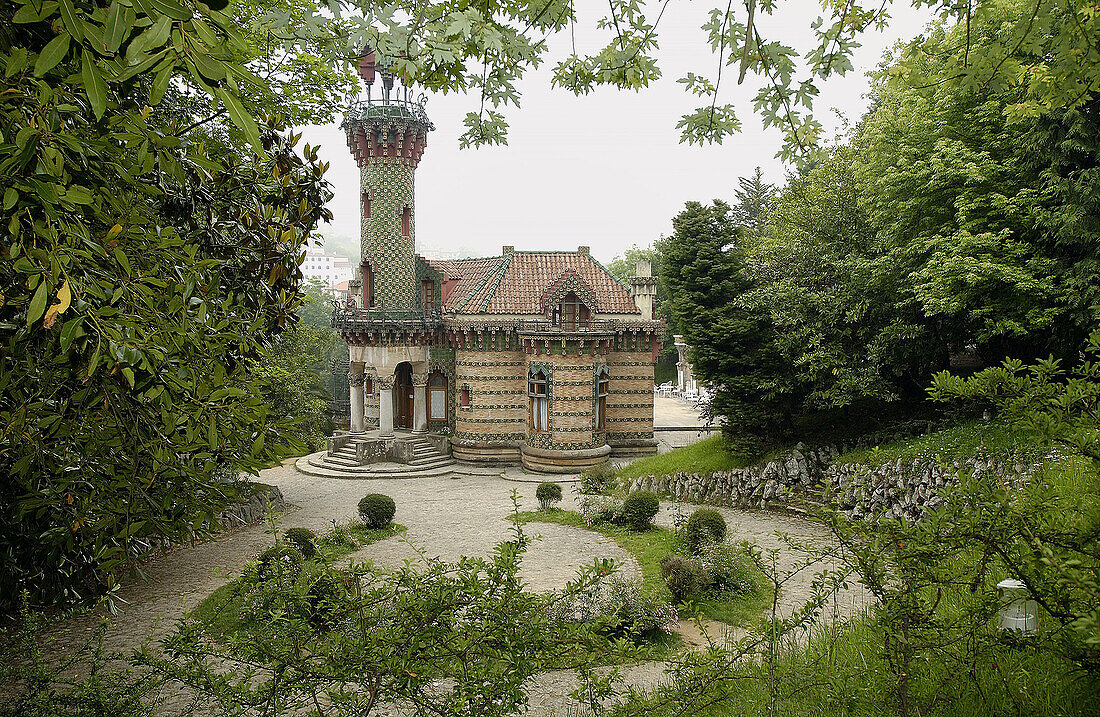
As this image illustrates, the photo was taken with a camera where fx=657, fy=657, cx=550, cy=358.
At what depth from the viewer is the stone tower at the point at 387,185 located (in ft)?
81.5

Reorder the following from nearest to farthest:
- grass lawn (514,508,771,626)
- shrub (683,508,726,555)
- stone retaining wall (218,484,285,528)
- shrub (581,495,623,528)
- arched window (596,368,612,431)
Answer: grass lawn (514,508,771,626) → shrub (683,508,726,555) → shrub (581,495,623,528) → stone retaining wall (218,484,285,528) → arched window (596,368,612,431)

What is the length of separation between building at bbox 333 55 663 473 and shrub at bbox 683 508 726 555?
10.0 meters

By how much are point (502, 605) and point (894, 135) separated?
616 inches

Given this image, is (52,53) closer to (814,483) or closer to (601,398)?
(814,483)

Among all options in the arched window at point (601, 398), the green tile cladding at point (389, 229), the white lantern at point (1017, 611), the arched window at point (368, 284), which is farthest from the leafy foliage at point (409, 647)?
the arched window at point (368, 284)

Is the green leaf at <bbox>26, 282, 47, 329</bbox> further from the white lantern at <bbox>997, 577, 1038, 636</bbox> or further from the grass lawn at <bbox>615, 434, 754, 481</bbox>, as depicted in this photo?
the grass lawn at <bbox>615, 434, 754, 481</bbox>

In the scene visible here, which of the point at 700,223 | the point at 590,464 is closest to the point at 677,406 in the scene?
the point at 590,464

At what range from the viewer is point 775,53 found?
13.0ft

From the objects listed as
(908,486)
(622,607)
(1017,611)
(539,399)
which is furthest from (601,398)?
(1017,611)

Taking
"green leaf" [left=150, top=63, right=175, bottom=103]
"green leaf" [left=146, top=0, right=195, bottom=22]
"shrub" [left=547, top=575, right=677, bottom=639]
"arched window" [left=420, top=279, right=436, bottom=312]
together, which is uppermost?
"arched window" [left=420, top=279, right=436, bottom=312]

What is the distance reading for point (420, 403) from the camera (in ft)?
86.0

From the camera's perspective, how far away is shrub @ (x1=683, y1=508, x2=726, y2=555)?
13.0 meters

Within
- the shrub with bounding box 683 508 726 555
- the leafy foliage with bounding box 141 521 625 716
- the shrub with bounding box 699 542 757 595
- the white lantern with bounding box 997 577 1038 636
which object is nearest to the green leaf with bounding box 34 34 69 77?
the leafy foliage with bounding box 141 521 625 716

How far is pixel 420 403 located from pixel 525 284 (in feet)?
20.8
